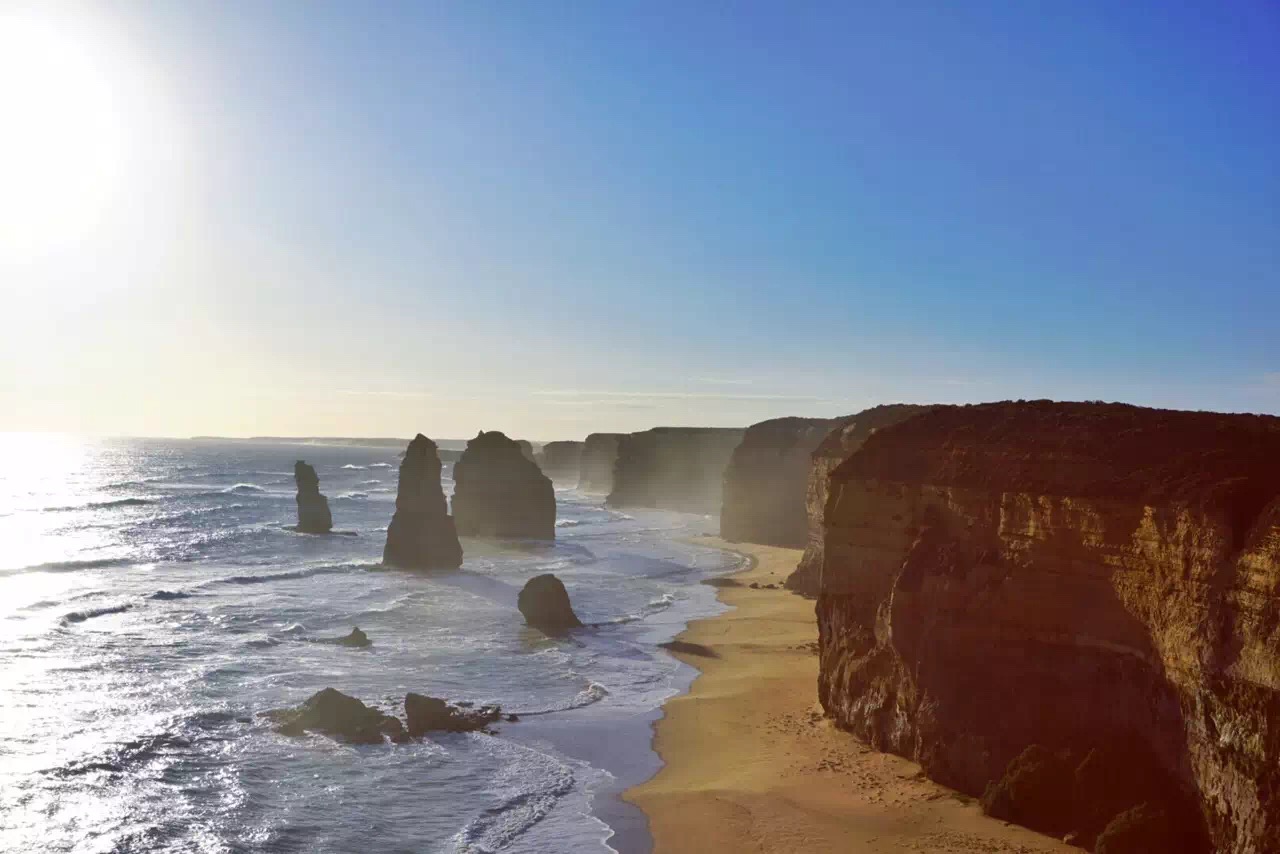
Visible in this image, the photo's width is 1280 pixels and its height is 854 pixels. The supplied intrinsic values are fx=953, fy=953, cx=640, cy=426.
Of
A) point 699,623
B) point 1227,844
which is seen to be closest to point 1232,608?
point 1227,844

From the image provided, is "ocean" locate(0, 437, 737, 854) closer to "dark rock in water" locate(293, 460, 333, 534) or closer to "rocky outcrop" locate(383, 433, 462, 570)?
"rocky outcrop" locate(383, 433, 462, 570)

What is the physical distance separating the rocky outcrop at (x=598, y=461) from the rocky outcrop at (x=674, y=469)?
35.6 m

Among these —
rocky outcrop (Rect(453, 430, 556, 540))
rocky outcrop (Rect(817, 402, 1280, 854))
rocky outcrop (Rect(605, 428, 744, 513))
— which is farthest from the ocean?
rocky outcrop (Rect(605, 428, 744, 513))

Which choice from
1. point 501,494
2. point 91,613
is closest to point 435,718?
point 91,613

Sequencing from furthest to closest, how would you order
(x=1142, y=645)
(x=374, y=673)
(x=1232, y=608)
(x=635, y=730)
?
(x=374, y=673)
(x=635, y=730)
(x=1142, y=645)
(x=1232, y=608)

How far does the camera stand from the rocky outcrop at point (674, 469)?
12862cm

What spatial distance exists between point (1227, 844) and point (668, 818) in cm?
1029

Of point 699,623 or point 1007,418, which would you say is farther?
point 699,623

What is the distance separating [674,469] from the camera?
130 metres

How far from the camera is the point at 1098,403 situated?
23.5m

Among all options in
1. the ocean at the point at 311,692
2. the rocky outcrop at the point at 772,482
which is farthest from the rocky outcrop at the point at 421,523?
the rocky outcrop at the point at 772,482

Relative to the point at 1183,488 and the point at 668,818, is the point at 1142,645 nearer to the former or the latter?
the point at 1183,488

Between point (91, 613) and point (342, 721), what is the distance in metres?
24.6

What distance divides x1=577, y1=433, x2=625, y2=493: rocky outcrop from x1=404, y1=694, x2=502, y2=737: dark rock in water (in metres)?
140
